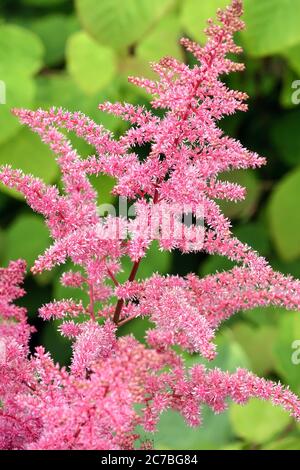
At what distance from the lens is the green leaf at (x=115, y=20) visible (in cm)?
97

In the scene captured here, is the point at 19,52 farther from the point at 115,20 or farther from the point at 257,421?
the point at 257,421

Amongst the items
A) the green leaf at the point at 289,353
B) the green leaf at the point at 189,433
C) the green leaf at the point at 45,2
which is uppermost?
the green leaf at the point at 45,2

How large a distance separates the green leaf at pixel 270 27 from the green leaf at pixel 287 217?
0.27m

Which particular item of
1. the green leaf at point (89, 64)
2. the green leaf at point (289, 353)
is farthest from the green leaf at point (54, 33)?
the green leaf at point (289, 353)

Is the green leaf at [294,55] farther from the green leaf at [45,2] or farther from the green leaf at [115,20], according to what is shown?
the green leaf at [45,2]

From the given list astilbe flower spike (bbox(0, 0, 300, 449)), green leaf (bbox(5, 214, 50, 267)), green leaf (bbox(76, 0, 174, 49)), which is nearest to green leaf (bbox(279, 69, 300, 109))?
green leaf (bbox(76, 0, 174, 49))

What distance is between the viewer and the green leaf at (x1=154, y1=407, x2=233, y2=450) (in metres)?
0.80

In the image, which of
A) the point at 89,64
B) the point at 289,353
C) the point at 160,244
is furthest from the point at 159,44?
the point at 160,244

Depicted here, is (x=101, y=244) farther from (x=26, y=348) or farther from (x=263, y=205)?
(x=263, y=205)

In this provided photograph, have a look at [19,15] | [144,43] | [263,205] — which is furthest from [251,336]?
[19,15]

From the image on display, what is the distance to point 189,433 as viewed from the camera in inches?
32.9

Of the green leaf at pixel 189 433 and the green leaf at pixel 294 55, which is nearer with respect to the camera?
the green leaf at pixel 189 433

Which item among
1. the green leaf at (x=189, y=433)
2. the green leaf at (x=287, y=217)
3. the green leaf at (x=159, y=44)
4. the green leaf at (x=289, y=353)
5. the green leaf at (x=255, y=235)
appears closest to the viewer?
the green leaf at (x=189, y=433)

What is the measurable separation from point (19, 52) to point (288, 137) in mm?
460
